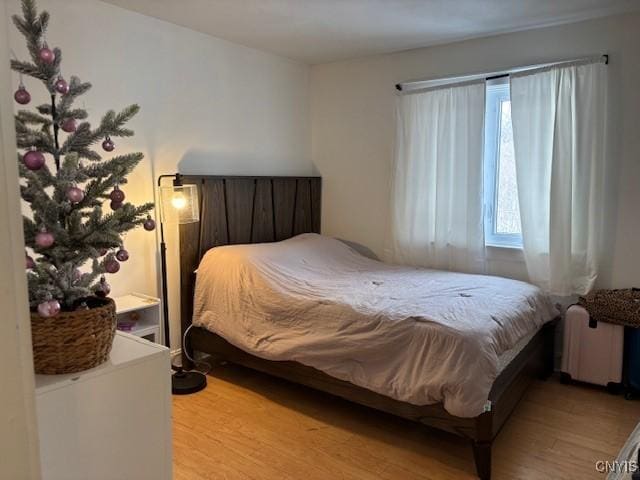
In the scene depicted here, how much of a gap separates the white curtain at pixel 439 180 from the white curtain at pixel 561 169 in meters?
0.33

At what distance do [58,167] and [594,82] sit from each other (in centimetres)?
323

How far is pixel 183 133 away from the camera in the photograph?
3.40 metres

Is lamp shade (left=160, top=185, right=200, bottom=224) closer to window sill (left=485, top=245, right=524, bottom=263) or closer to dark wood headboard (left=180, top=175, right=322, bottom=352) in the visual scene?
dark wood headboard (left=180, top=175, right=322, bottom=352)

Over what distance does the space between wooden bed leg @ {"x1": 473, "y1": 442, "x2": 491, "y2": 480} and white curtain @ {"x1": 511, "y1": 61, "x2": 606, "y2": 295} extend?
1567 mm

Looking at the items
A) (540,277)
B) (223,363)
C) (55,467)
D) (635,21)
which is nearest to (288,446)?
(223,363)

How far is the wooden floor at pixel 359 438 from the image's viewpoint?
2.25 metres

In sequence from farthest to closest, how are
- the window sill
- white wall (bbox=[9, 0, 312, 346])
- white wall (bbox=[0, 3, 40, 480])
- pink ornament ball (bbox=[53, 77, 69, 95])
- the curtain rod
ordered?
the window sill, the curtain rod, white wall (bbox=[9, 0, 312, 346]), pink ornament ball (bbox=[53, 77, 69, 95]), white wall (bbox=[0, 3, 40, 480])

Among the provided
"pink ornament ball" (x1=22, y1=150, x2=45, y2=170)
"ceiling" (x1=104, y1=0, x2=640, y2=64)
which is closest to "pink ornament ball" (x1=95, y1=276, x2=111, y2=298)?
"pink ornament ball" (x1=22, y1=150, x2=45, y2=170)

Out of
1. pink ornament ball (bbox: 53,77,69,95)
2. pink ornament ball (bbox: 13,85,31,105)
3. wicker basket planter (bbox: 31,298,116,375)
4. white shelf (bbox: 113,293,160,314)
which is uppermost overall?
pink ornament ball (bbox: 53,77,69,95)

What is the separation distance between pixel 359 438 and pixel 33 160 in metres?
2.10

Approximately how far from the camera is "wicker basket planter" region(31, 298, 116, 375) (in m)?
1.18

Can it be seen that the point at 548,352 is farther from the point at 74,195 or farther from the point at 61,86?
the point at 61,86

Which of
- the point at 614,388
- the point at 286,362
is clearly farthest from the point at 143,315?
the point at 614,388

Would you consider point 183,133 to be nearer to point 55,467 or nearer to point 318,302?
point 318,302
